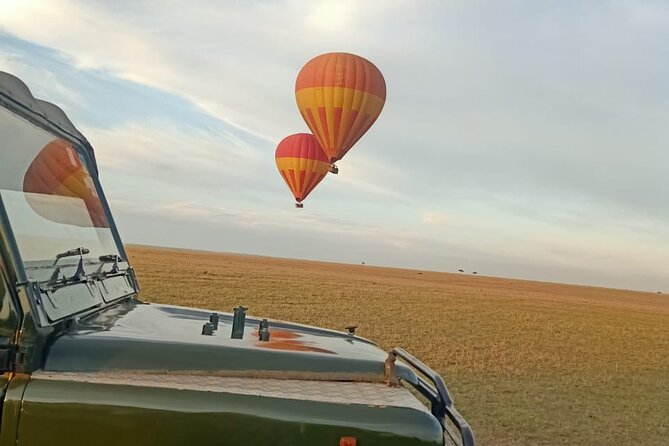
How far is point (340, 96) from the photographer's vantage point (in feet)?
87.2

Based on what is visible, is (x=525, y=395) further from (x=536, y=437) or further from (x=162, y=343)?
(x=162, y=343)

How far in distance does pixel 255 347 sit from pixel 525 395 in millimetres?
9832

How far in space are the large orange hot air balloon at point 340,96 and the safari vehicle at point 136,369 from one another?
78.5 feet

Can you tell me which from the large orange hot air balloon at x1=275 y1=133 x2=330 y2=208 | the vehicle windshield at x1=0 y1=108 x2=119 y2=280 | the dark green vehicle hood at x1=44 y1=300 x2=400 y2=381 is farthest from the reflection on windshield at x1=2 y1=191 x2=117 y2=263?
the large orange hot air balloon at x1=275 y1=133 x2=330 y2=208

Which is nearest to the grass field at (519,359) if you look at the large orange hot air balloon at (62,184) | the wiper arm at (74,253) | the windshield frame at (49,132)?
the windshield frame at (49,132)

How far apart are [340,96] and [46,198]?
2417cm

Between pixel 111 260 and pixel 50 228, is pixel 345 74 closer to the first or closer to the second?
pixel 111 260

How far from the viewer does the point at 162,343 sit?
2445mm

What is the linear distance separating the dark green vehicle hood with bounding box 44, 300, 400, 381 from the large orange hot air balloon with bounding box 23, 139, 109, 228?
21.9 inches

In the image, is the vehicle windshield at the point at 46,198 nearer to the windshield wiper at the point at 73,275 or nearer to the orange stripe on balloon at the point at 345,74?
the windshield wiper at the point at 73,275

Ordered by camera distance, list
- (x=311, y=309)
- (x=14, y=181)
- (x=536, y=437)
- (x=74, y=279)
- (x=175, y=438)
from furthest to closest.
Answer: (x=311, y=309) < (x=536, y=437) < (x=74, y=279) < (x=14, y=181) < (x=175, y=438)

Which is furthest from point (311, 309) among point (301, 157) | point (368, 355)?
point (368, 355)

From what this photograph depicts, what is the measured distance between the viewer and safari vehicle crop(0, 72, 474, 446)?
209 cm

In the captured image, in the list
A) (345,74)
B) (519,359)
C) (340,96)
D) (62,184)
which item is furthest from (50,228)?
(345,74)
